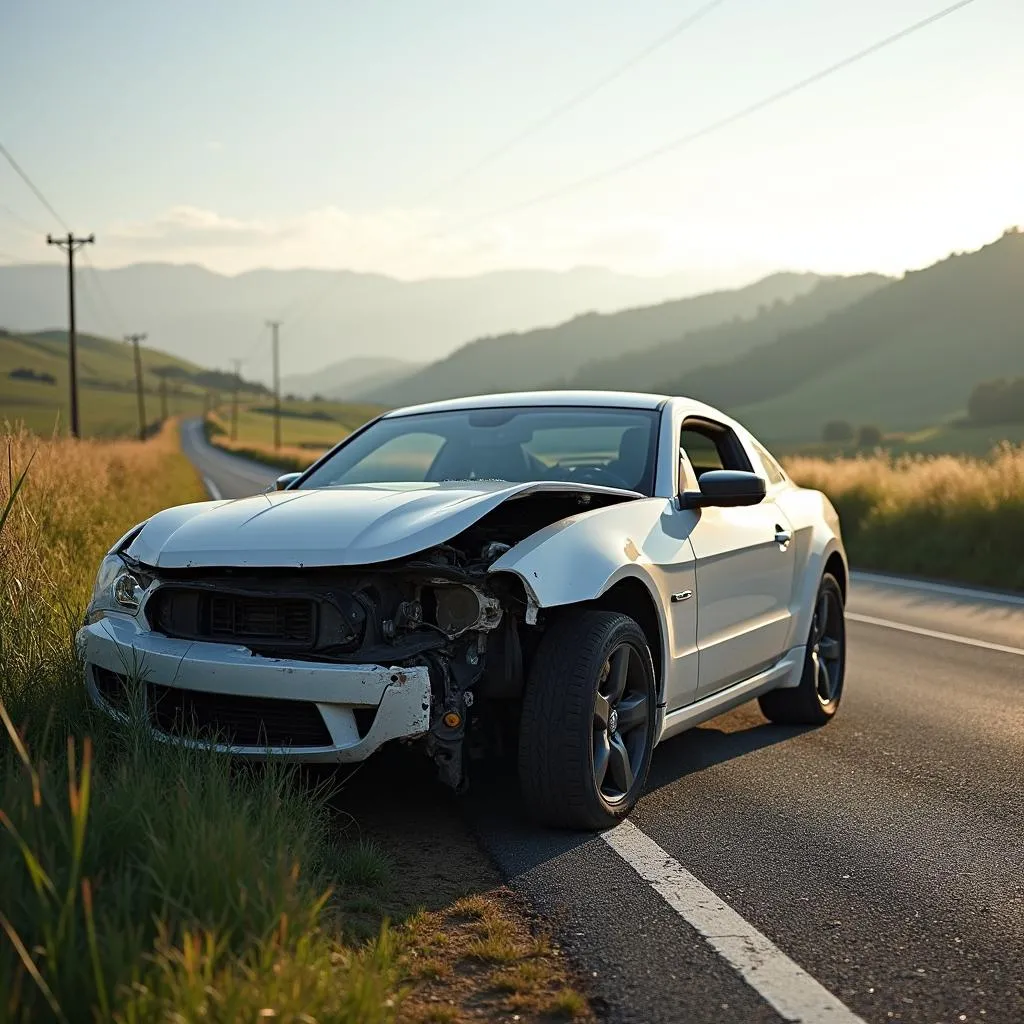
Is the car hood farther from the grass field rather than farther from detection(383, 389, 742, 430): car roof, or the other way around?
detection(383, 389, 742, 430): car roof

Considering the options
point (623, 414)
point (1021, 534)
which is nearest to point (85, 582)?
point (623, 414)

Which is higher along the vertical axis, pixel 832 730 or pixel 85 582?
pixel 85 582

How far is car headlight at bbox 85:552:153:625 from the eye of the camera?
4.71 metres

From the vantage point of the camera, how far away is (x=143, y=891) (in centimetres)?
282

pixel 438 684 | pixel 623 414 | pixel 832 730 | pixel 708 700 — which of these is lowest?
pixel 832 730

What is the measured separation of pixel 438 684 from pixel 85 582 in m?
3.89

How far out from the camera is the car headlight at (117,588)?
4.71 m

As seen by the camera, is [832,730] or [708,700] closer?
[708,700]

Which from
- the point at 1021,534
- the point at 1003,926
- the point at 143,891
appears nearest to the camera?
the point at 143,891

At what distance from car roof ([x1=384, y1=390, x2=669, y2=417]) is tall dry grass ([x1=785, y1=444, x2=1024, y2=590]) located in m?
10.5

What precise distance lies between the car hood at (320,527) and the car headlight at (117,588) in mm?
70

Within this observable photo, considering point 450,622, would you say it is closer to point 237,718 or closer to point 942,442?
point 237,718

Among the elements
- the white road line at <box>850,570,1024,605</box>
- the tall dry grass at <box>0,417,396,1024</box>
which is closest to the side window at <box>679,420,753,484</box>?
the tall dry grass at <box>0,417,396,1024</box>

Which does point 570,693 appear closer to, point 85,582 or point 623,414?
point 623,414
